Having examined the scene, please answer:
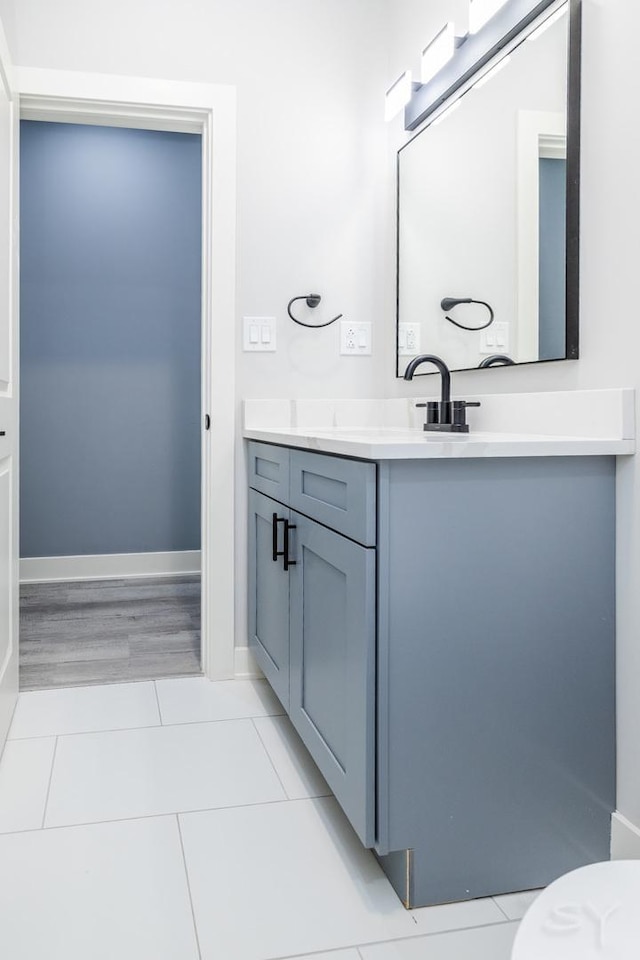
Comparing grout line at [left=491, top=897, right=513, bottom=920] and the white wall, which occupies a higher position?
the white wall

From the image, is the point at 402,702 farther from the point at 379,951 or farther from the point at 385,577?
the point at 379,951

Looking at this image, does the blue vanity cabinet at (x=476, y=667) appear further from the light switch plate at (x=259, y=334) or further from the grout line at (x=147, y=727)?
the light switch plate at (x=259, y=334)

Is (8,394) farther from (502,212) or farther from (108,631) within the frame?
(502,212)

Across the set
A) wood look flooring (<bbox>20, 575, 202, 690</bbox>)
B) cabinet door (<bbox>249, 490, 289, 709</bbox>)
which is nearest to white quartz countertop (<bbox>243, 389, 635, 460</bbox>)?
cabinet door (<bbox>249, 490, 289, 709</bbox>)

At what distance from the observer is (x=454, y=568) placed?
4.47ft

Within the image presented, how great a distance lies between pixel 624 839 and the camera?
1.44 m

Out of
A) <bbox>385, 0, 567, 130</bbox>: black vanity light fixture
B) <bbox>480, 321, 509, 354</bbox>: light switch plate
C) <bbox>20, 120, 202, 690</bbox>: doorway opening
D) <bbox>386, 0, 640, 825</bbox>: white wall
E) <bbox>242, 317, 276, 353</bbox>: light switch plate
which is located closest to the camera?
<bbox>386, 0, 640, 825</bbox>: white wall

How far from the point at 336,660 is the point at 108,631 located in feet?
5.93

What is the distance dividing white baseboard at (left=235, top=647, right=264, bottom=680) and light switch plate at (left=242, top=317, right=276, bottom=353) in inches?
39.4

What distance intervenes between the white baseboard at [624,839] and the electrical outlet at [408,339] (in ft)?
4.64

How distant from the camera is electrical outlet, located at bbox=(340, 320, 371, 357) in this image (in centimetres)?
262

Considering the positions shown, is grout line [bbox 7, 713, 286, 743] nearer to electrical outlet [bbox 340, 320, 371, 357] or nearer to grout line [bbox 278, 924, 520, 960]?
grout line [bbox 278, 924, 520, 960]

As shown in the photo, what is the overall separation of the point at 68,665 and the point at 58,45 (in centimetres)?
199

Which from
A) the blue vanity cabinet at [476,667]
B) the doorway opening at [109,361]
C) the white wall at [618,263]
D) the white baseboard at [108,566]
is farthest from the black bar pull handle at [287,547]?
the white baseboard at [108,566]
